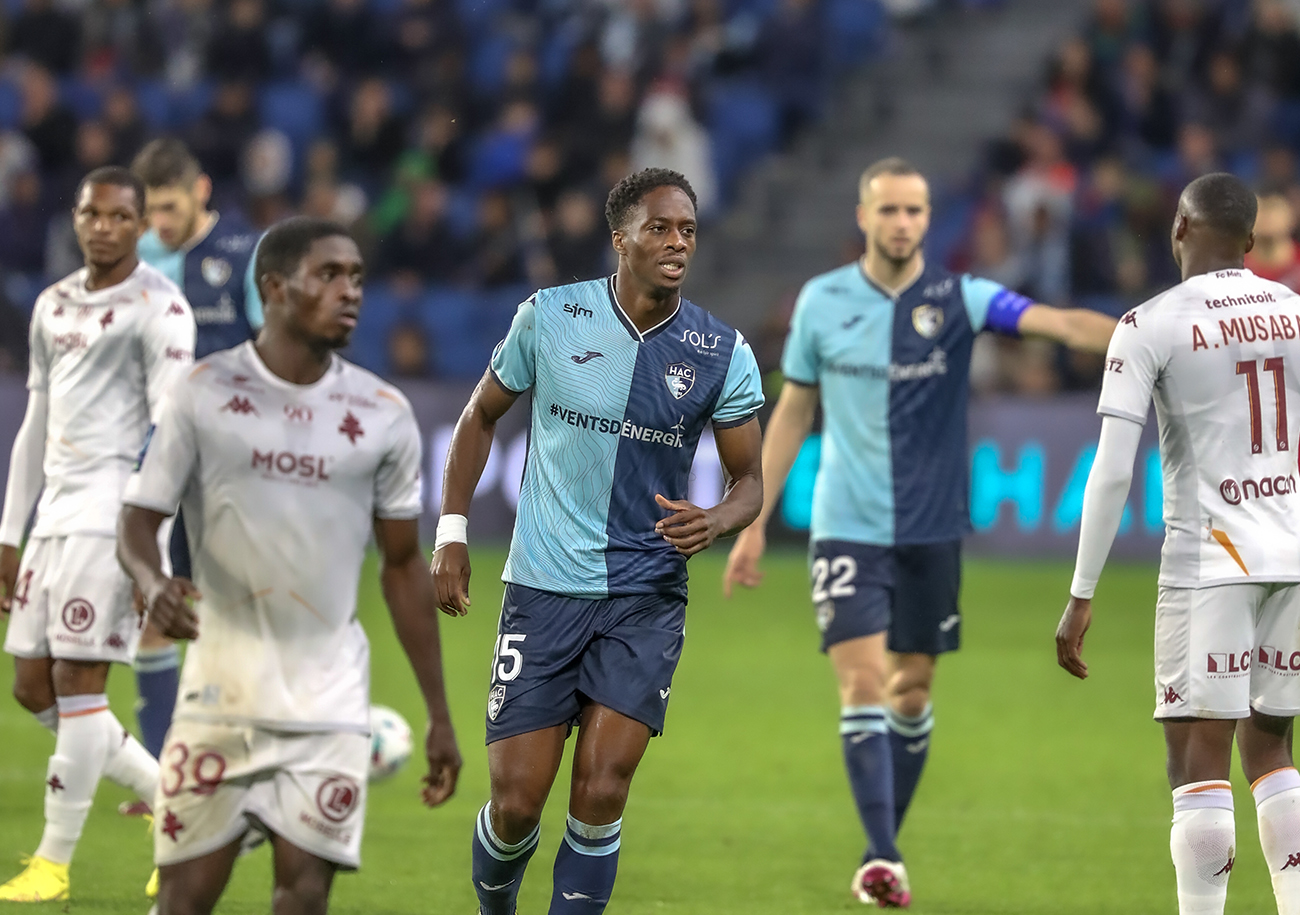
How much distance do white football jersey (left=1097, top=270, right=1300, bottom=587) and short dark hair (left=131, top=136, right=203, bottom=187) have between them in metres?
4.42

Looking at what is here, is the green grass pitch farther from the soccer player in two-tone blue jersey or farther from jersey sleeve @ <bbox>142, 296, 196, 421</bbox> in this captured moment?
jersey sleeve @ <bbox>142, 296, 196, 421</bbox>

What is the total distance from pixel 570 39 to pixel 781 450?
14.7m

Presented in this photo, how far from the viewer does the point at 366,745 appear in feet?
16.0

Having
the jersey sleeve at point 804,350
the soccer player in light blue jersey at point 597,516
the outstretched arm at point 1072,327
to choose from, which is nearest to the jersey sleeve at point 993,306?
the outstretched arm at point 1072,327

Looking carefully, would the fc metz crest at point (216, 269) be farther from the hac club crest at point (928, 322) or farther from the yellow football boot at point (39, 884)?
the hac club crest at point (928, 322)

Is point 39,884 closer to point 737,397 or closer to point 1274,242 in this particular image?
point 737,397

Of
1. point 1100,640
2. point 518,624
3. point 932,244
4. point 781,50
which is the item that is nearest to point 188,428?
point 518,624

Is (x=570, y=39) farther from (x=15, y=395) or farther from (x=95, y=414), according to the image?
(x=95, y=414)

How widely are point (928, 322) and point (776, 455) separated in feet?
2.75

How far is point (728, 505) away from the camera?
5.80m

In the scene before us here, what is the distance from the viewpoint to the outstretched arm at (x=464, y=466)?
568cm

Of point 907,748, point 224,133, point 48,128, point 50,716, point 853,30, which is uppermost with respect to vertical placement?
point 853,30

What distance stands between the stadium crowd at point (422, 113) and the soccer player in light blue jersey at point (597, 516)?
12.2 metres

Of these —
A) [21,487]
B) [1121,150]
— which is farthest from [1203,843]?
[1121,150]
